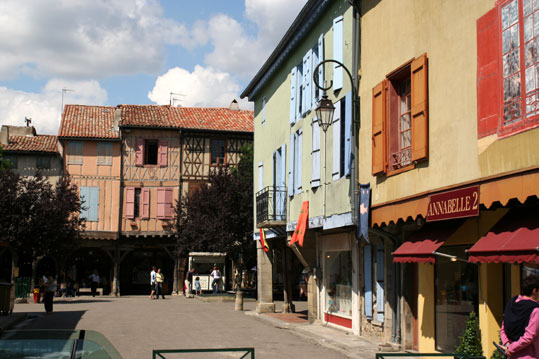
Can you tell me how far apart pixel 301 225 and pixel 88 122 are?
27809 mm

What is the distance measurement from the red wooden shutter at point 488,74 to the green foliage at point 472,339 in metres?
2.80

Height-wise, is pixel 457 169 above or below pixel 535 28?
below

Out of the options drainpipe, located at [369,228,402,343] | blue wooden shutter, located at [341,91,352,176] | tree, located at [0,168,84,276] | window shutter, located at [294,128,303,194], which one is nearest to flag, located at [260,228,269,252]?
window shutter, located at [294,128,303,194]

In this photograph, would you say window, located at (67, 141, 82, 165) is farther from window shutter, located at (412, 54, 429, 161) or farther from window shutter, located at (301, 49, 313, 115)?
window shutter, located at (412, 54, 429, 161)

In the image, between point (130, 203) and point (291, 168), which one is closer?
point (291, 168)

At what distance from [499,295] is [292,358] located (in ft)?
14.4

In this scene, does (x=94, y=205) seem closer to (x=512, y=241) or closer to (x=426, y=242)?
(x=426, y=242)

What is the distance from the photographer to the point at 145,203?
42.5 metres

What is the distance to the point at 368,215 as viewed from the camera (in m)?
14.4

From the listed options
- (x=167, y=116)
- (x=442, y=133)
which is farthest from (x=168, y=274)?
(x=442, y=133)

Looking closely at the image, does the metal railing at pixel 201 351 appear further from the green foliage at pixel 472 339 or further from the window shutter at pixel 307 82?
the window shutter at pixel 307 82

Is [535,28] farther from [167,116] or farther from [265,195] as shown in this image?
[167,116]

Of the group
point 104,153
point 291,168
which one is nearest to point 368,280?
point 291,168

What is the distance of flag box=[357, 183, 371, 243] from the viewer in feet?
46.8
